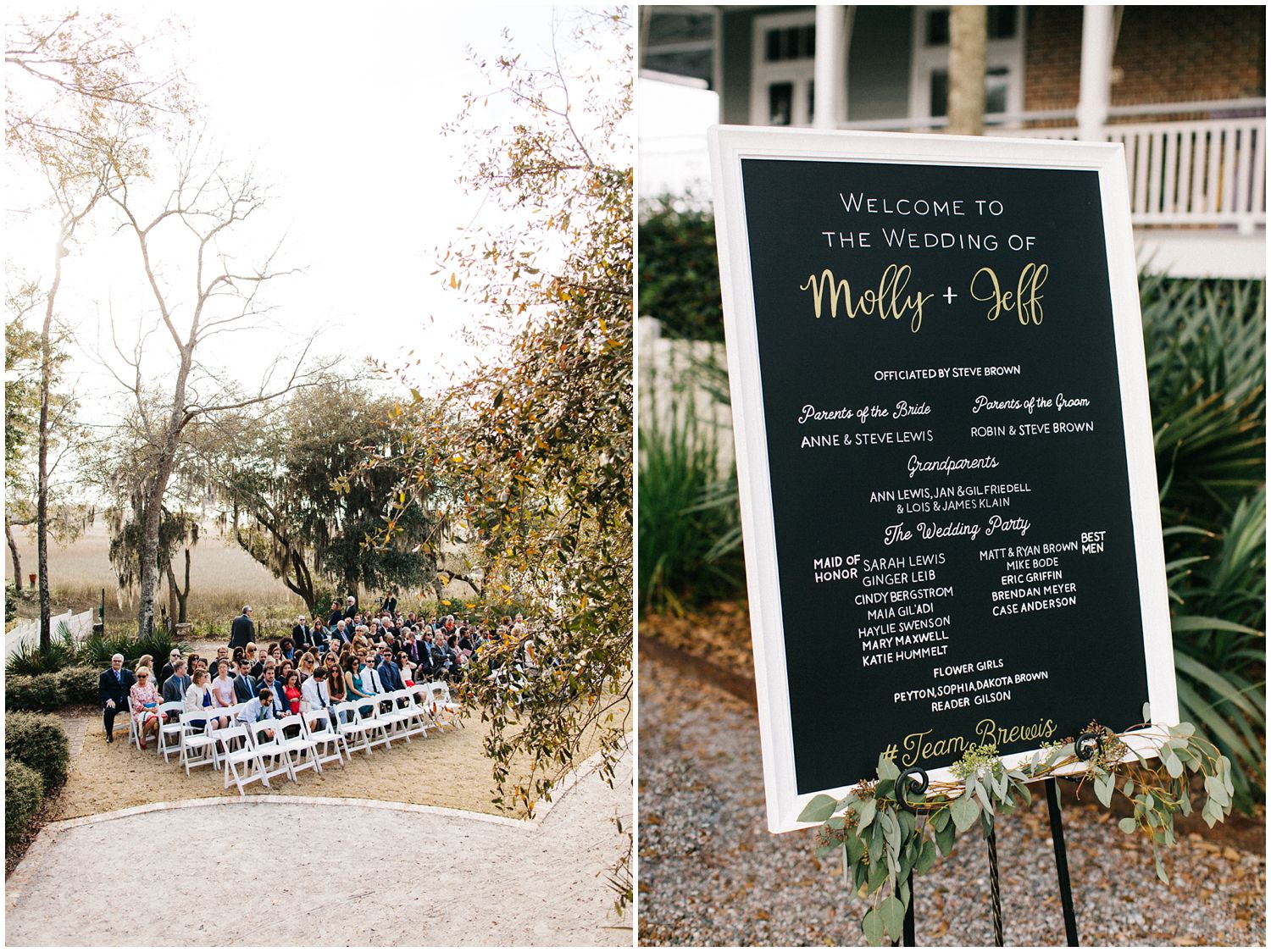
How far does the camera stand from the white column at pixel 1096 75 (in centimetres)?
601

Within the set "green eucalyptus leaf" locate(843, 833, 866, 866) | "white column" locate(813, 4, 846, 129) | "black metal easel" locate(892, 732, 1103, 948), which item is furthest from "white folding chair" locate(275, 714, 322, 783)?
"white column" locate(813, 4, 846, 129)

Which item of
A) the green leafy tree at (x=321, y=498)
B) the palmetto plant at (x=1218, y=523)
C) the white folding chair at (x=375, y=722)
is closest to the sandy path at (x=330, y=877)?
the white folding chair at (x=375, y=722)

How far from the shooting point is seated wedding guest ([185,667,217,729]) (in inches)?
76.3

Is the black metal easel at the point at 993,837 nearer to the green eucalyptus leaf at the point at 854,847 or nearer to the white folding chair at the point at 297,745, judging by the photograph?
the green eucalyptus leaf at the point at 854,847

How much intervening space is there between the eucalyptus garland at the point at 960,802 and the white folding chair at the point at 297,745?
1.13 metres

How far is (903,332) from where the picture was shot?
5.83ft

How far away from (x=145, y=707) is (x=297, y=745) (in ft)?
1.12

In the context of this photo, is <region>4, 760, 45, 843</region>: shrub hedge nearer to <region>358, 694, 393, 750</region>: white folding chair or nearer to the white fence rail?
the white fence rail

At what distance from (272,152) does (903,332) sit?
1487 millimetres

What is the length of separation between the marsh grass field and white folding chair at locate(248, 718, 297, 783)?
0.23 meters

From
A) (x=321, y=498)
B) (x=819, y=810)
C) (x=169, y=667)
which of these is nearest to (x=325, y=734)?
(x=169, y=667)

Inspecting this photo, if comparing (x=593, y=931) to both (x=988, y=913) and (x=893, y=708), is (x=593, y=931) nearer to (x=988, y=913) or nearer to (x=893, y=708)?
(x=893, y=708)

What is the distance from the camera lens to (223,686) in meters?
1.96

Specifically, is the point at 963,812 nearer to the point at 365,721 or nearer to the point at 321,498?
the point at 365,721
